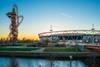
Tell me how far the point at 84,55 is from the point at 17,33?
149 feet

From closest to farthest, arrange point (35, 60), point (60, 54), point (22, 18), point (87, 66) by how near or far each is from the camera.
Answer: point (87, 66)
point (60, 54)
point (35, 60)
point (22, 18)

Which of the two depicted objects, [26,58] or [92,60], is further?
[26,58]

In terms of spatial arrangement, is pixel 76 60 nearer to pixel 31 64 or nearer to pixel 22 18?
pixel 31 64

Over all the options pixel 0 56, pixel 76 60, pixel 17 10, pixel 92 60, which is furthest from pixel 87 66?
pixel 17 10

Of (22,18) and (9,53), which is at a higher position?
(22,18)

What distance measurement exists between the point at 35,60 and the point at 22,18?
124ft

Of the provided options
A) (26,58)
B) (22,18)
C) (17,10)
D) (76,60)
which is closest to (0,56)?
(26,58)

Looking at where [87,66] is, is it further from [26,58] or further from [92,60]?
[26,58]

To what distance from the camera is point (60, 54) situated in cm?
2802

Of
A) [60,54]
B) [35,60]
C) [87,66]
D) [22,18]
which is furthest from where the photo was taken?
[22,18]

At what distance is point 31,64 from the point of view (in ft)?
95.3

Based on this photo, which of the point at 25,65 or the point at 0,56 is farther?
the point at 0,56

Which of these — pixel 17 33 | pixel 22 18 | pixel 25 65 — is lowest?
pixel 25 65

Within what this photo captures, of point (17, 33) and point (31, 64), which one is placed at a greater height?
point (17, 33)
